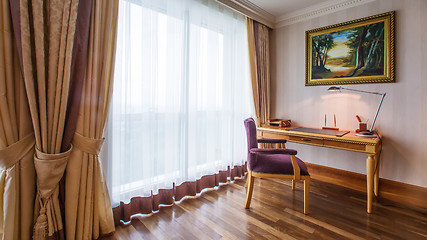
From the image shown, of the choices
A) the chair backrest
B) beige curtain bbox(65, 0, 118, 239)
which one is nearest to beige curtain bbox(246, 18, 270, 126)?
the chair backrest

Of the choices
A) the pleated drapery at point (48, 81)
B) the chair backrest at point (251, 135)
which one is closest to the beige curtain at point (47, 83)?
the pleated drapery at point (48, 81)

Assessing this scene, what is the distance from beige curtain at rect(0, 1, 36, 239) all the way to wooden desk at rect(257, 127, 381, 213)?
8.13 ft

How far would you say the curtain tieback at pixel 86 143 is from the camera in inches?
60.4

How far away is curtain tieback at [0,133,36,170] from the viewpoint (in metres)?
1.27

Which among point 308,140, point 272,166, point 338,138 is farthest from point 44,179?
point 338,138

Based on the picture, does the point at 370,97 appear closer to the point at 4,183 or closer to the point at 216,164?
the point at 216,164

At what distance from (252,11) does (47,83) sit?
8.62 ft

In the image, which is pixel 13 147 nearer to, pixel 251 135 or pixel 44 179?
pixel 44 179

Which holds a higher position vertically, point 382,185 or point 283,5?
point 283,5

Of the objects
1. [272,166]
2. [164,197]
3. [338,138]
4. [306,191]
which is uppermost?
[338,138]

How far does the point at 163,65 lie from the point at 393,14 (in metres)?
2.68

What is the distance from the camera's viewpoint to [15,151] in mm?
1310

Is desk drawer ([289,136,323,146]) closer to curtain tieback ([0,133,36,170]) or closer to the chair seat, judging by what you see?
the chair seat

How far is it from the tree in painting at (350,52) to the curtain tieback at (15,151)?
10.7ft
